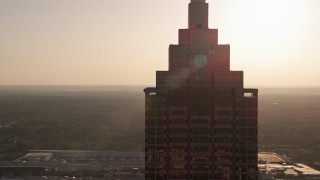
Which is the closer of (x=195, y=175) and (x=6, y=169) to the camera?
(x=195, y=175)

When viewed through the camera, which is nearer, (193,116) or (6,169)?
(193,116)

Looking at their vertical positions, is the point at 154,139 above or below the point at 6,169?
above

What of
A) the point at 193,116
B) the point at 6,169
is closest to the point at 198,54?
the point at 193,116

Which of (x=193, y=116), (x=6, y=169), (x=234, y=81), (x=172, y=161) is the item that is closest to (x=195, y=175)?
(x=172, y=161)

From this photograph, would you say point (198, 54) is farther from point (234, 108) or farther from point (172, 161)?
point (172, 161)

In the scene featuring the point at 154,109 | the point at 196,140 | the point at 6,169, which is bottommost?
the point at 6,169

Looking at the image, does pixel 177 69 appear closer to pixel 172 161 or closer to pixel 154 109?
pixel 154 109
